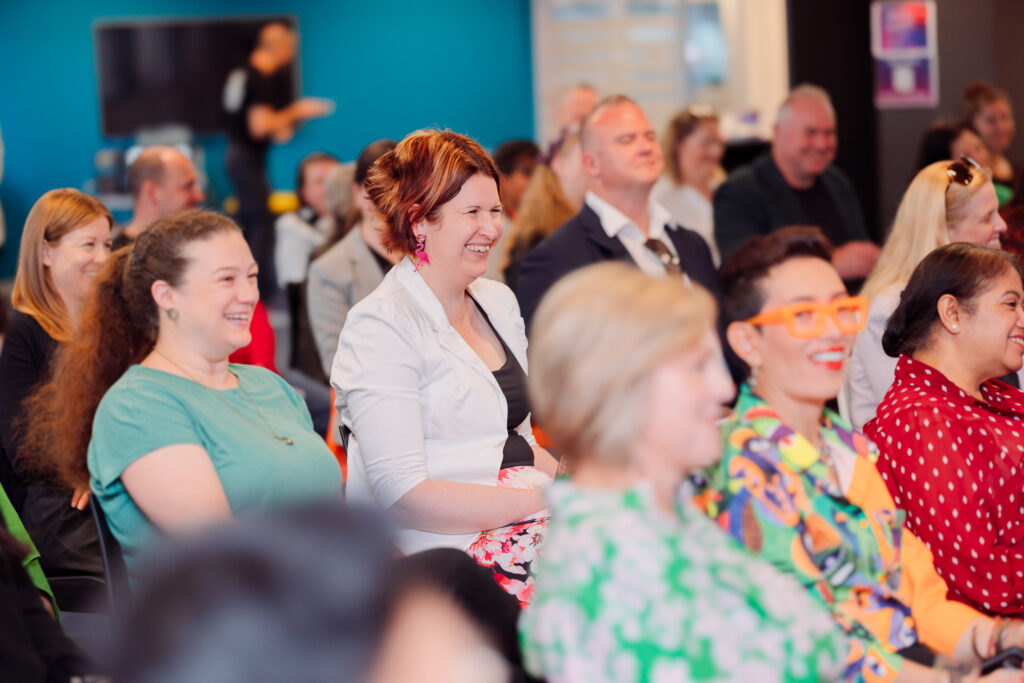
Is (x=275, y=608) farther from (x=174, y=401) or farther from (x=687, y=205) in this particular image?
(x=687, y=205)

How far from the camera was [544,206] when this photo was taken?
464 cm

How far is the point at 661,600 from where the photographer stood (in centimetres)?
129

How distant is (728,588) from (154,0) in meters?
9.86

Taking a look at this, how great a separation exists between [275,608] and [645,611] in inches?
22.0

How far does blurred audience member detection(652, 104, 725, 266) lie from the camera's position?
19.0ft

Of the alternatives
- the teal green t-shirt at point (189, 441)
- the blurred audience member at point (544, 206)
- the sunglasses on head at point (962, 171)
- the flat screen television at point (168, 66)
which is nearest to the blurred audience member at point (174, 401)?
the teal green t-shirt at point (189, 441)

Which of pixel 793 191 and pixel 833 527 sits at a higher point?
pixel 793 191

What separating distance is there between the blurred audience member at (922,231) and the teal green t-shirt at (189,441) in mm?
1492

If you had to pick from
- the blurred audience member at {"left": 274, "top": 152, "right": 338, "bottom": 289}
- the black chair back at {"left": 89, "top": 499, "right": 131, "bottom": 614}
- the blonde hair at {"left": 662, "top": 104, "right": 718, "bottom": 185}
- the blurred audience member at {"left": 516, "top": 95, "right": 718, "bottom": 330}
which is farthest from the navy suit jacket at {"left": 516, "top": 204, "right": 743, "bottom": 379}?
the blurred audience member at {"left": 274, "top": 152, "right": 338, "bottom": 289}

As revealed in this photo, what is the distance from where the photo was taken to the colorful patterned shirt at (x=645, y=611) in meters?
1.29

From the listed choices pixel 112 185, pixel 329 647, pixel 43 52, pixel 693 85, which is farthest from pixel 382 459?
pixel 43 52

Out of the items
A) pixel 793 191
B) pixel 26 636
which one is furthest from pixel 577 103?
pixel 26 636

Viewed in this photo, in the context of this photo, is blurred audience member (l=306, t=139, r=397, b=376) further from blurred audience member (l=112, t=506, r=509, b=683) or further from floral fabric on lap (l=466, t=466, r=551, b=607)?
blurred audience member (l=112, t=506, r=509, b=683)

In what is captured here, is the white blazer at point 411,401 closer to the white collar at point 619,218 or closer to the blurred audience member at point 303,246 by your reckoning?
the white collar at point 619,218
